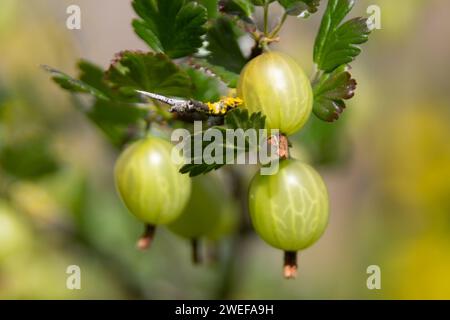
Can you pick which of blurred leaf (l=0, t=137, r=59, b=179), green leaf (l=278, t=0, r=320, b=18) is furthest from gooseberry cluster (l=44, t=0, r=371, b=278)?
blurred leaf (l=0, t=137, r=59, b=179)

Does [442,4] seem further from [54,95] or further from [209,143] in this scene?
[209,143]

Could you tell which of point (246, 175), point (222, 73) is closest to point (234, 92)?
point (222, 73)

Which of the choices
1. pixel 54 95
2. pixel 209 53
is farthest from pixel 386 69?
pixel 209 53

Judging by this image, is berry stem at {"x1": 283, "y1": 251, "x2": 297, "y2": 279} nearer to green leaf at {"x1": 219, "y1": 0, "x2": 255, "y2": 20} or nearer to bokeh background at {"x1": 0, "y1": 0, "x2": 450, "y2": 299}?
A: green leaf at {"x1": 219, "y1": 0, "x2": 255, "y2": 20}

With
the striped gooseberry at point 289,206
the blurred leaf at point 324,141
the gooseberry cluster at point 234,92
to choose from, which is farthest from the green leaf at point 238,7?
the blurred leaf at point 324,141

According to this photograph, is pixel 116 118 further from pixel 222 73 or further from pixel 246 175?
pixel 246 175

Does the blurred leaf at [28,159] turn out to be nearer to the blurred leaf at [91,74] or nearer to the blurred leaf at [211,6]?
the blurred leaf at [91,74]
